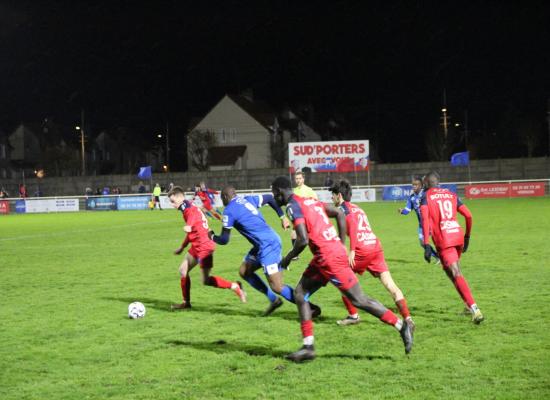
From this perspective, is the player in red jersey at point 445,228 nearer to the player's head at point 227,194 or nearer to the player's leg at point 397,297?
the player's leg at point 397,297

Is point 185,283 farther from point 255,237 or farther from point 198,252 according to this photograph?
point 255,237

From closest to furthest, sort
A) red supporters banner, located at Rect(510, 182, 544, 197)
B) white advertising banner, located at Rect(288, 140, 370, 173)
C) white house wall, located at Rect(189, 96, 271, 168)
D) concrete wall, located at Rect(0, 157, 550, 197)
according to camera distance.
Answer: red supporters banner, located at Rect(510, 182, 544, 197) < white advertising banner, located at Rect(288, 140, 370, 173) < concrete wall, located at Rect(0, 157, 550, 197) < white house wall, located at Rect(189, 96, 271, 168)

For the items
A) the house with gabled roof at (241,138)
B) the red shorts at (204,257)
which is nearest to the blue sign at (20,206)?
the house with gabled roof at (241,138)

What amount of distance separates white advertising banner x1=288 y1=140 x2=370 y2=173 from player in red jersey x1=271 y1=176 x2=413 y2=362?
39.2m

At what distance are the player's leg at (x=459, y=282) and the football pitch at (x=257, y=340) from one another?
16 cm

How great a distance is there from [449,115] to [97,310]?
3131 inches

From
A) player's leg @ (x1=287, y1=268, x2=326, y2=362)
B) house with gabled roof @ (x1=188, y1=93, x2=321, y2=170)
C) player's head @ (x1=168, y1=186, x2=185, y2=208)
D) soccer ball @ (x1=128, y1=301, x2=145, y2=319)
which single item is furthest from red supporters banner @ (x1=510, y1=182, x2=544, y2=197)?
player's leg @ (x1=287, y1=268, x2=326, y2=362)

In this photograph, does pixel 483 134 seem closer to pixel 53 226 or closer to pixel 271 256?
pixel 53 226

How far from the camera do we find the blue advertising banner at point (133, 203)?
154ft

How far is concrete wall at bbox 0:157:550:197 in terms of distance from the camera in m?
47.0

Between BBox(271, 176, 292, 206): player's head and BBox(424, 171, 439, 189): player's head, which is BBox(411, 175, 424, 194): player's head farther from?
BBox(271, 176, 292, 206): player's head

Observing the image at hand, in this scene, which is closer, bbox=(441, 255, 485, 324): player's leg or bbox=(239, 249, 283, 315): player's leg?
bbox=(441, 255, 485, 324): player's leg

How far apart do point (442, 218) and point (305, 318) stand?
2772 millimetres

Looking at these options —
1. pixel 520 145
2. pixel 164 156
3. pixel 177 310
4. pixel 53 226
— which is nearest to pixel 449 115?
pixel 520 145
